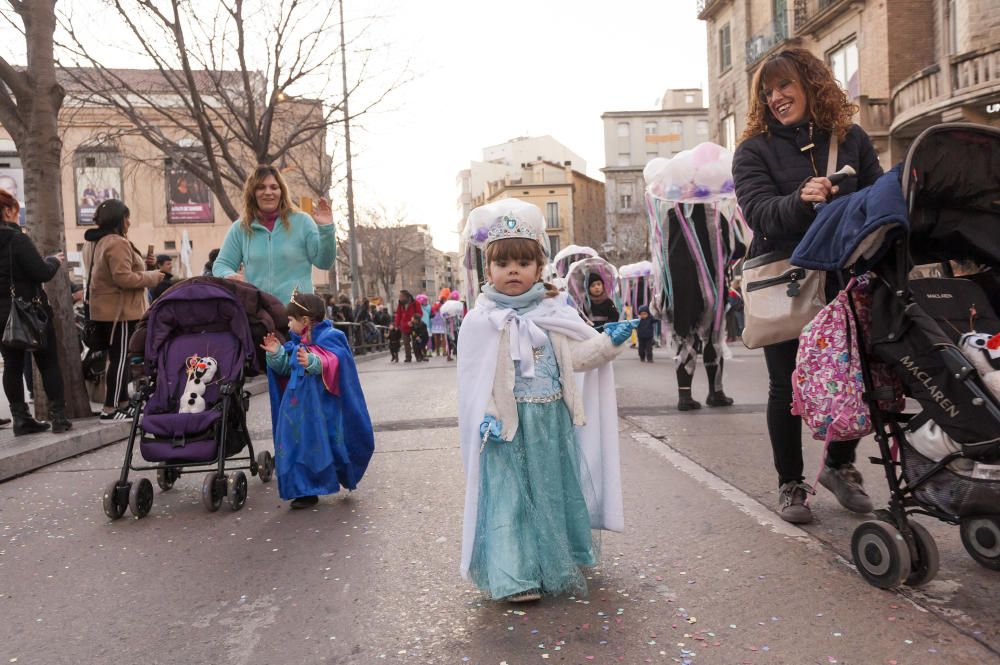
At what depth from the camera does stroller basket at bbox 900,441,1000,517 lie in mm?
2633

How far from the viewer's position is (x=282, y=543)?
411cm

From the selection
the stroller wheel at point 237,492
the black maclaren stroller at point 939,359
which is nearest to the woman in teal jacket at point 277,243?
the stroller wheel at point 237,492

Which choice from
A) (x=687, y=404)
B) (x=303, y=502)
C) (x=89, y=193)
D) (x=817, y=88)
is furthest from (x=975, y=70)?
(x=89, y=193)

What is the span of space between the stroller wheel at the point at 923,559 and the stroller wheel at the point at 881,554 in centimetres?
4

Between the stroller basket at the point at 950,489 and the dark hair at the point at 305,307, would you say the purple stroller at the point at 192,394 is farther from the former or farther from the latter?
the stroller basket at the point at 950,489

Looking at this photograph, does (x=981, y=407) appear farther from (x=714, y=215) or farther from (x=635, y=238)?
(x=635, y=238)

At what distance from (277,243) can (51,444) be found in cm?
283

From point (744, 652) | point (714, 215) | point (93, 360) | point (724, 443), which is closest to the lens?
point (744, 652)

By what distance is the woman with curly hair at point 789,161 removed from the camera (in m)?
3.74

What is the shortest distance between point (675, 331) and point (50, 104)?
6.42 meters

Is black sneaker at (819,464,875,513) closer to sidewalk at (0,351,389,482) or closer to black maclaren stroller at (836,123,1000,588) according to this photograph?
black maclaren stroller at (836,123,1000,588)

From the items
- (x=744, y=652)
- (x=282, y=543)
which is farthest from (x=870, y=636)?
(x=282, y=543)

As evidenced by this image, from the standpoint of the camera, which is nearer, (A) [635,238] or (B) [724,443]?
(B) [724,443]

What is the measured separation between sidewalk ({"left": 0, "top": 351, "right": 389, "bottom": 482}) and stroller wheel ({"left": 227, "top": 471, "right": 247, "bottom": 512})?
5.54 ft
